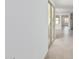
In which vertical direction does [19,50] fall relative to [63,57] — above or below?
above

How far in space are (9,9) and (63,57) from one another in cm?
327

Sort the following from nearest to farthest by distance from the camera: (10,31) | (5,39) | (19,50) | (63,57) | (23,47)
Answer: (5,39), (10,31), (19,50), (23,47), (63,57)

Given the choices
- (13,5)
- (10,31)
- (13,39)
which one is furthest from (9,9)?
(13,39)

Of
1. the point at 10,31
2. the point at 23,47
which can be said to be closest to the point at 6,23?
the point at 10,31

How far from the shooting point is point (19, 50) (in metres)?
2.09

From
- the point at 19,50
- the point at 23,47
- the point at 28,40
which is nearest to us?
the point at 19,50

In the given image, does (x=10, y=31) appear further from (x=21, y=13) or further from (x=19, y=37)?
(x=21, y=13)

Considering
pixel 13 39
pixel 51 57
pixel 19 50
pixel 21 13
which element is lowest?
pixel 51 57

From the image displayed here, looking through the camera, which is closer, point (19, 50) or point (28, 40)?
point (19, 50)

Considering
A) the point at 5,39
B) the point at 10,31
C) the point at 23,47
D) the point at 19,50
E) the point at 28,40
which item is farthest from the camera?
the point at 28,40

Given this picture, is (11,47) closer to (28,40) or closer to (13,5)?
(13,5)

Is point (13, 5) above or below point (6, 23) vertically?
above
